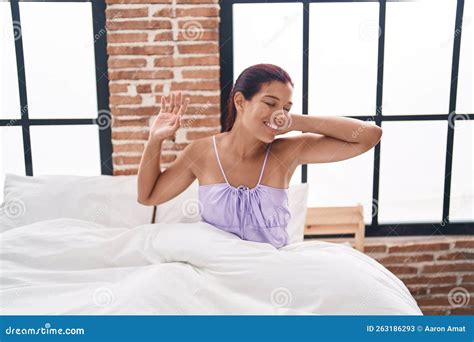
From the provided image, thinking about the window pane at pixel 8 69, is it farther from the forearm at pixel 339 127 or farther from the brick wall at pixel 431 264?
the brick wall at pixel 431 264

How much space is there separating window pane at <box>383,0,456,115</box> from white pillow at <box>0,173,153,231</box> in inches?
42.9

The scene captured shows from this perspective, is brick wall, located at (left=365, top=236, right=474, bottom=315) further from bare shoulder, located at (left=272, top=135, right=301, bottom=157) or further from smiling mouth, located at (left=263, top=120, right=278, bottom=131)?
smiling mouth, located at (left=263, top=120, right=278, bottom=131)

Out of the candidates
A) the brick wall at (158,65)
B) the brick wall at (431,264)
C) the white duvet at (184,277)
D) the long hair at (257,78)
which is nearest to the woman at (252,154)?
the long hair at (257,78)

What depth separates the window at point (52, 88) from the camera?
73.2 inches

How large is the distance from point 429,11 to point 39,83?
5.15 ft

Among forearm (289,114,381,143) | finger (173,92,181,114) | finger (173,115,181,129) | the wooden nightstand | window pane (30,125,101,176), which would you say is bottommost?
the wooden nightstand

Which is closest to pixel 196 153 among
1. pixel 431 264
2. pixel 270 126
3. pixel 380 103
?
pixel 270 126

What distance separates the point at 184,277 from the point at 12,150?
1.15m

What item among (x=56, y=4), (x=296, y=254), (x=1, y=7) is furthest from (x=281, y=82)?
(x=1, y=7)

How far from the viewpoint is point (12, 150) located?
1935 millimetres

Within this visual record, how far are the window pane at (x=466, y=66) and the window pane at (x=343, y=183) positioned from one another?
0.43 meters

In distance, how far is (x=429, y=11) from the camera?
188cm

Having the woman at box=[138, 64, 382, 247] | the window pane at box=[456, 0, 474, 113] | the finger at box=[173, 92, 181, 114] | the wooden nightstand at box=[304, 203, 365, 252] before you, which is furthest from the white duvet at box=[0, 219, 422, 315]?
the window pane at box=[456, 0, 474, 113]

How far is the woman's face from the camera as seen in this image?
1356 mm
